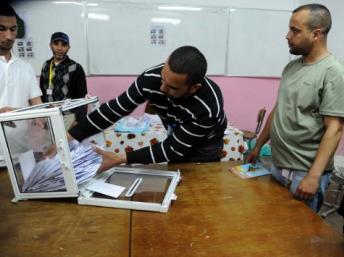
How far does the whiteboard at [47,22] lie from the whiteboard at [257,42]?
66.6 inches

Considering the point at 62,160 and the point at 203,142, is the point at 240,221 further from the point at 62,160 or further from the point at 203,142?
the point at 62,160

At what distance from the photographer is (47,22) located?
3.11 m

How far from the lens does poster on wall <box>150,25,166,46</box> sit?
3283mm

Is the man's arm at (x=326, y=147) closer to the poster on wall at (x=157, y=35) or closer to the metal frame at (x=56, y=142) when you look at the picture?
the metal frame at (x=56, y=142)

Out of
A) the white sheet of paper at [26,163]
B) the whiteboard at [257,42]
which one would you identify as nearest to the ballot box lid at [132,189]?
the white sheet of paper at [26,163]

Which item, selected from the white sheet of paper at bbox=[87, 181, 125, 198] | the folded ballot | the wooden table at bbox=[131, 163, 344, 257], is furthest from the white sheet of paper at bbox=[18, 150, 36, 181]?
the folded ballot

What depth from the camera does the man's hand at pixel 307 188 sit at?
114cm

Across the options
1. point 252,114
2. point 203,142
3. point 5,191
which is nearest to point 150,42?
point 252,114

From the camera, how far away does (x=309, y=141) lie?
1.31 meters

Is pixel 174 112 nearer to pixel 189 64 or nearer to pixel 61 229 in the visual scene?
pixel 189 64

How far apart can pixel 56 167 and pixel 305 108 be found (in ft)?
3.42

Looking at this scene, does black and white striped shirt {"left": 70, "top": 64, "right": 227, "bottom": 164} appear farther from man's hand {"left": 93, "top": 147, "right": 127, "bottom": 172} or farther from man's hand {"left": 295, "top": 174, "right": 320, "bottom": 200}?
man's hand {"left": 295, "top": 174, "right": 320, "bottom": 200}

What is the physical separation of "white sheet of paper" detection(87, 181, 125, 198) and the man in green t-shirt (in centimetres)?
69

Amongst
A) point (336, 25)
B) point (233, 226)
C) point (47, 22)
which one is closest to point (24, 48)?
point (47, 22)
